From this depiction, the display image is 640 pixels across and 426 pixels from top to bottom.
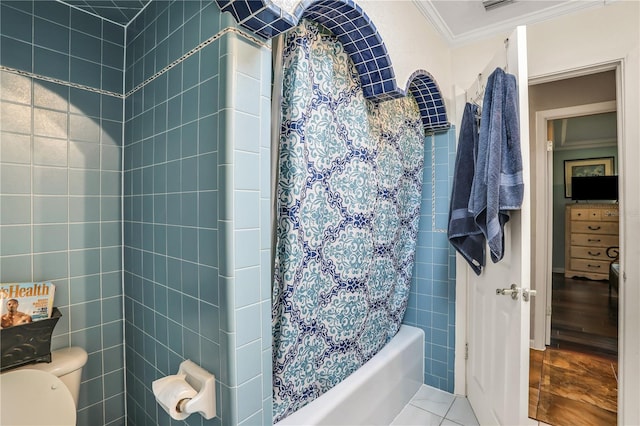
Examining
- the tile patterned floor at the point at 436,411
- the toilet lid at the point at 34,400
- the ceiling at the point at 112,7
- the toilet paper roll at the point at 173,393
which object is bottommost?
the tile patterned floor at the point at 436,411

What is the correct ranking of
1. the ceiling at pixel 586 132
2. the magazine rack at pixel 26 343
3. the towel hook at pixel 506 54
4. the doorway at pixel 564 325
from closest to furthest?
the magazine rack at pixel 26 343, the towel hook at pixel 506 54, the doorway at pixel 564 325, the ceiling at pixel 586 132

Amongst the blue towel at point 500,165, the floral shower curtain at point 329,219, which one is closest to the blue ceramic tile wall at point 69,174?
the floral shower curtain at point 329,219

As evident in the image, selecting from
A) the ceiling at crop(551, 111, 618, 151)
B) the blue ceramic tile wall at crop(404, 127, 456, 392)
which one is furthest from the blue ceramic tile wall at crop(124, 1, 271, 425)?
the ceiling at crop(551, 111, 618, 151)

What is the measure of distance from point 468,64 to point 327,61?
1.31 metres

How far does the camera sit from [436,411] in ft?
6.11

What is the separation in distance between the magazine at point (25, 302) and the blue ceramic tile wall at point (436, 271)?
1975 millimetres

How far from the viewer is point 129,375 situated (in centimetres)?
140

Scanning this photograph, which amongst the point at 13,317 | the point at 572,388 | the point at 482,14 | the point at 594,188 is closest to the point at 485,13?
the point at 482,14

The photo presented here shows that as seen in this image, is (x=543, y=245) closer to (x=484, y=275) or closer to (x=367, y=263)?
(x=484, y=275)

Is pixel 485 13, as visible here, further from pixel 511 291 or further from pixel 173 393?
pixel 173 393

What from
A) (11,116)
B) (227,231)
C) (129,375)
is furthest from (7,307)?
(227,231)

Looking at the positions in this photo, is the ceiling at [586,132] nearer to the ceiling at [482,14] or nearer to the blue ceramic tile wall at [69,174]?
the ceiling at [482,14]

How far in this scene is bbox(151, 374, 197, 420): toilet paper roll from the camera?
36.2 inches

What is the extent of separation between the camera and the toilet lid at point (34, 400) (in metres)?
1.00
